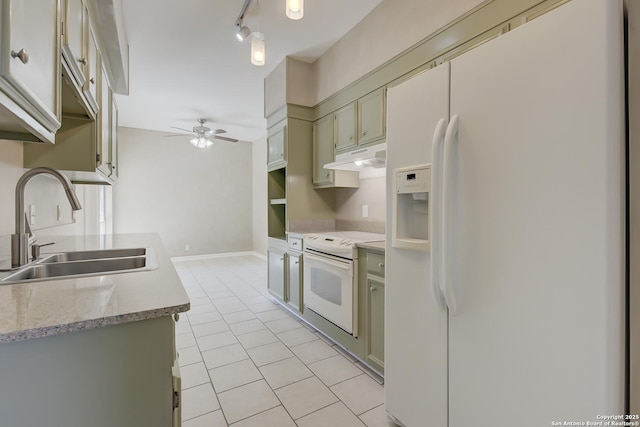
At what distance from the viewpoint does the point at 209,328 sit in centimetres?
287

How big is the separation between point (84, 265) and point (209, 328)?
4.98 ft

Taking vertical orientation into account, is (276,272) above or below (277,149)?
below

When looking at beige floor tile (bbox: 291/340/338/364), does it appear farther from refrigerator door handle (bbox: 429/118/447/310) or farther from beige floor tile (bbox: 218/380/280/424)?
refrigerator door handle (bbox: 429/118/447/310)

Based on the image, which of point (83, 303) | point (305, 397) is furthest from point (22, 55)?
point (305, 397)

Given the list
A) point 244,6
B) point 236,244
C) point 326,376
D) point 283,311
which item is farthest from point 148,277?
point 236,244

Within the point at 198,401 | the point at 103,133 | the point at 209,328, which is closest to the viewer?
the point at 198,401

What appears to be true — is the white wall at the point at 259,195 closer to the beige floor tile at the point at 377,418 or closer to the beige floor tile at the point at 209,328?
the beige floor tile at the point at 209,328

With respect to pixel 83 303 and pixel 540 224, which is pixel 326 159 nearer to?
pixel 540 224

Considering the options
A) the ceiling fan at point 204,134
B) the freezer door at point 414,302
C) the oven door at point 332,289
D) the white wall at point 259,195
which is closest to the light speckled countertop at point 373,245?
the oven door at point 332,289

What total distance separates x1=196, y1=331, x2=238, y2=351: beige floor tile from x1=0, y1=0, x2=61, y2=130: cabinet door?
2.09 m

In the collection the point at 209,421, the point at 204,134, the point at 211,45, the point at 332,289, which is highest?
the point at 211,45

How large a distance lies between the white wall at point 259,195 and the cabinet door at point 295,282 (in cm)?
317

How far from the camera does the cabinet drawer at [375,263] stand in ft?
6.34

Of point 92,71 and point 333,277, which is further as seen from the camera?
point 333,277
